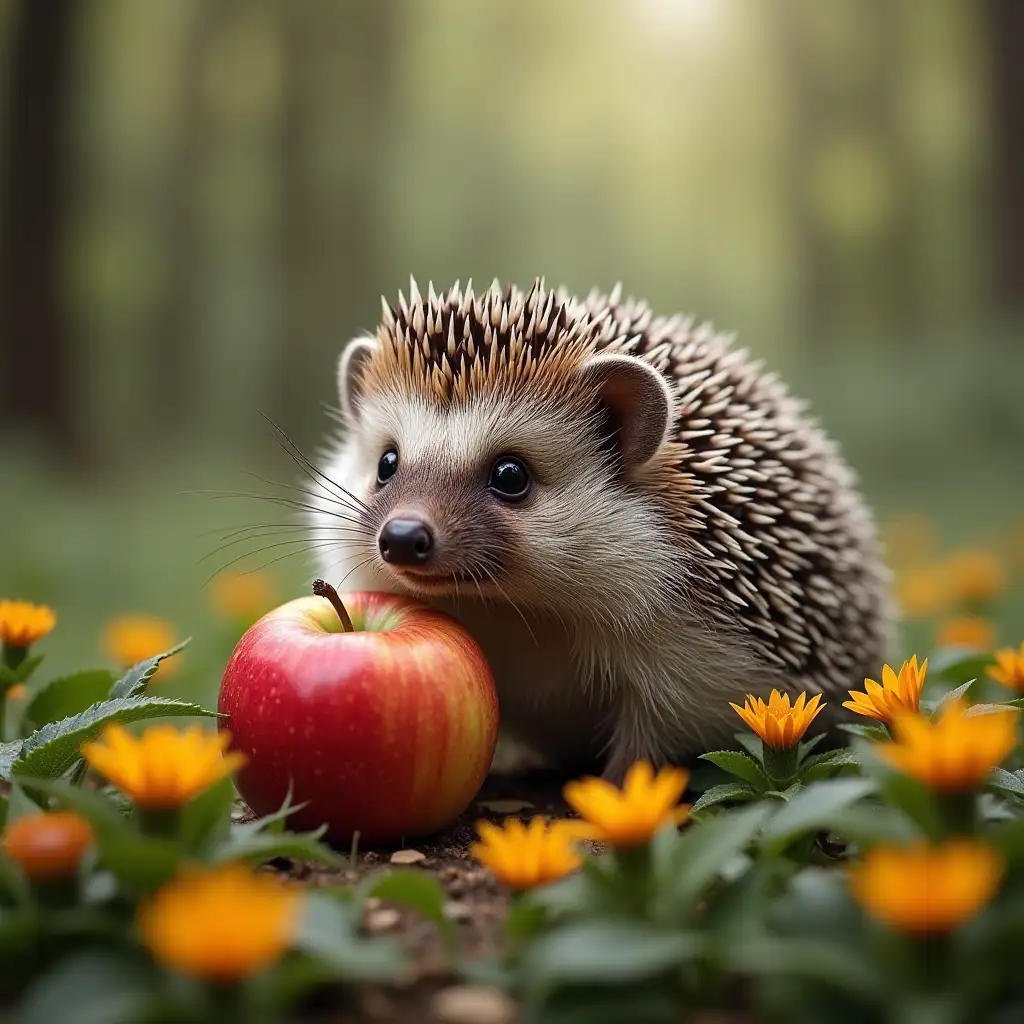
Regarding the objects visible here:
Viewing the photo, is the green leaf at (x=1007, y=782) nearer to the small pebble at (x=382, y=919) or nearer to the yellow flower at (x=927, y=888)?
the yellow flower at (x=927, y=888)

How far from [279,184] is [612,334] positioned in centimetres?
1560

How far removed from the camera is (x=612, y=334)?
12.4 ft

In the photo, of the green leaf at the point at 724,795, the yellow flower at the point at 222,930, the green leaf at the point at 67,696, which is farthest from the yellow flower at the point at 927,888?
the green leaf at the point at 67,696

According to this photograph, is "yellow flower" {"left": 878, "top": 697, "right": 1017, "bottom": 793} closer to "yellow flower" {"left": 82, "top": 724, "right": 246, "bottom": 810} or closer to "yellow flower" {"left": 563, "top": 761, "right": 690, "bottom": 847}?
"yellow flower" {"left": 563, "top": 761, "right": 690, "bottom": 847}

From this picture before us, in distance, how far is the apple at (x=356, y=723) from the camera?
2.93 metres

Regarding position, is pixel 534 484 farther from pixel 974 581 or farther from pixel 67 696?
pixel 974 581

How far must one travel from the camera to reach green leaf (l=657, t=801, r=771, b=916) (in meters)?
2.19

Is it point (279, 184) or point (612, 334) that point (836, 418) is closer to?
point (279, 184)

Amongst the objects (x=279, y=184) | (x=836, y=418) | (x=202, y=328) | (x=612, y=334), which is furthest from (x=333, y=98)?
(x=612, y=334)

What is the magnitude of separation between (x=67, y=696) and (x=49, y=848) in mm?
1386

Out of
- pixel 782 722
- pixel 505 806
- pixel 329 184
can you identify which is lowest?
pixel 505 806

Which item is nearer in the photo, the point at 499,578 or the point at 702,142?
the point at 499,578

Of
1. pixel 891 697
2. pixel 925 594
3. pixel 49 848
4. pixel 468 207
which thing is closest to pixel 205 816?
pixel 49 848

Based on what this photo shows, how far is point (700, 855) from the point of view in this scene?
2270 millimetres
